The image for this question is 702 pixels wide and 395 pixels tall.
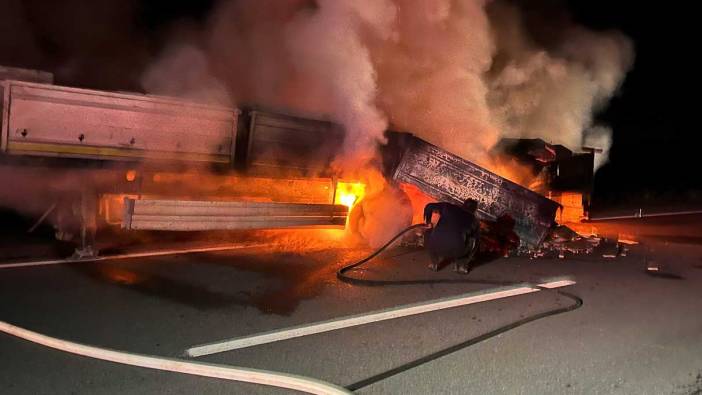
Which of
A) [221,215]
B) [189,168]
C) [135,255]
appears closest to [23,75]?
[189,168]

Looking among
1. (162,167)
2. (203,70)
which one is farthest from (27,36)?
(162,167)

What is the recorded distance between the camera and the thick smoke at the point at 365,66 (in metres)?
8.88

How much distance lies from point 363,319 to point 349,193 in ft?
15.5

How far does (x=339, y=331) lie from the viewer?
4.37 meters

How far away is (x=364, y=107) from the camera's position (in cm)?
886

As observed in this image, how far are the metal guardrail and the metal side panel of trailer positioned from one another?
747 mm

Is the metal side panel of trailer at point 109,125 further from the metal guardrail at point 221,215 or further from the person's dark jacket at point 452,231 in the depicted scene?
the person's dark jacket at point 452,231

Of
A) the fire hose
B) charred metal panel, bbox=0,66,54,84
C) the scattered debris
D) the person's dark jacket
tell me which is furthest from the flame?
charred metal panel, bbox=0,66,54,84

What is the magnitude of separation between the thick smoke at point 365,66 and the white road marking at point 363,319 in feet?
12.6

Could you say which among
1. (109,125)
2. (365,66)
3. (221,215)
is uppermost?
(365,66)

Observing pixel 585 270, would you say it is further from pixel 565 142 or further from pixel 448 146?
pixel 565 142

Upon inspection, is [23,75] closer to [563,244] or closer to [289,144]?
[289,144]

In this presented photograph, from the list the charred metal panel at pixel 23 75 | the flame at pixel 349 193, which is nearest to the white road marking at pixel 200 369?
the charred metal panel at pixel 23 75

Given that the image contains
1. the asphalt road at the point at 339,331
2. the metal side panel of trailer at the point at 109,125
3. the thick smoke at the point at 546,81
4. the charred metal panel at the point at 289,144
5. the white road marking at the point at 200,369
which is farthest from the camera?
the thick smoke at the point at 546,81
